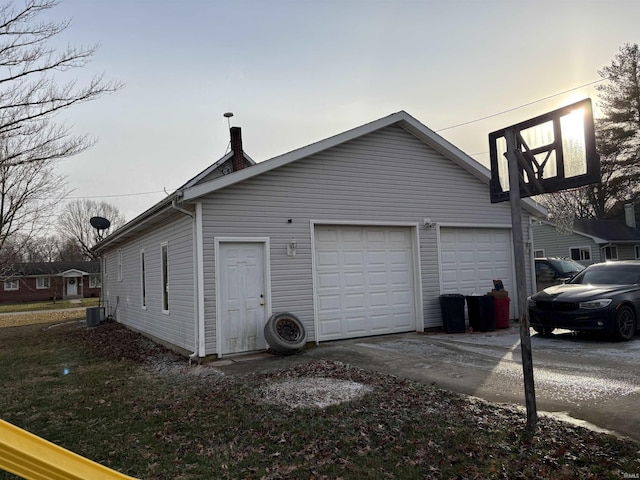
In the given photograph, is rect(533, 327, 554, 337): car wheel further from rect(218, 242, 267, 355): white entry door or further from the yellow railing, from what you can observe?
the yellow railing

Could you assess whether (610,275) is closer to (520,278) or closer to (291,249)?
(520,278)

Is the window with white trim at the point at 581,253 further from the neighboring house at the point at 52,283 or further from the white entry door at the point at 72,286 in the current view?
the white entry door at the point at 72,286

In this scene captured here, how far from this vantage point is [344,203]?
9906mm

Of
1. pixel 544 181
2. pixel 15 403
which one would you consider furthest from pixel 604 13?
pixel 15 403

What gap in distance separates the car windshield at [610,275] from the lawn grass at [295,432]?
19.3 ft

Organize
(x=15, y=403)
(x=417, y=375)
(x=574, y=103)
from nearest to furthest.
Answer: (x=574, y=103)
(x=15, y=403)
(x=417, y=375)

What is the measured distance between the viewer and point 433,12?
9.49 meters

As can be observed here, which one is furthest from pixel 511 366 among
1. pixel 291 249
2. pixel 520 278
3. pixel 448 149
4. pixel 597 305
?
pixel 448 149

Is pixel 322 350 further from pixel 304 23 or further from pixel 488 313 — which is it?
pixel 304 23

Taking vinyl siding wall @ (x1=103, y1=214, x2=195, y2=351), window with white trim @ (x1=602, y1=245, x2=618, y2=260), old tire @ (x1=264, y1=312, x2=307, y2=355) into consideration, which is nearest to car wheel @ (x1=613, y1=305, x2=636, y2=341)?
old tire @ (x1=264, y1=312, x2=307, y2=355)

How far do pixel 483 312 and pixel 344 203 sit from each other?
4.22 meters

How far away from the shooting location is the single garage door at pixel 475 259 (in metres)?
11.2

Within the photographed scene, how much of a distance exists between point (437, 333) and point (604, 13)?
7.55 meters

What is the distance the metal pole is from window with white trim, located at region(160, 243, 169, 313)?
794cm
